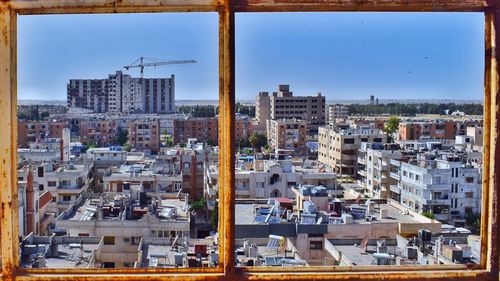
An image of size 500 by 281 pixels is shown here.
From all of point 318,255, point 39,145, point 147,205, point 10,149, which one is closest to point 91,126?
point 39,145

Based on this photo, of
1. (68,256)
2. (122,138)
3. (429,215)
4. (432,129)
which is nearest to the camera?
(68,256)

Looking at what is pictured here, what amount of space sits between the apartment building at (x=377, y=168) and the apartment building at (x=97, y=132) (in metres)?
24.2

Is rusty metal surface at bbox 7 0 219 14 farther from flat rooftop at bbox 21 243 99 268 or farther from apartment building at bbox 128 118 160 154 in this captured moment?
apartment building at bbox 128 118 160 154

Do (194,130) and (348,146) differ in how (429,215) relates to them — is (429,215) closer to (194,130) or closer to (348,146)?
(348,146)

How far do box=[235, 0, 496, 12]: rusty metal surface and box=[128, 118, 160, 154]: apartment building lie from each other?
132 feet

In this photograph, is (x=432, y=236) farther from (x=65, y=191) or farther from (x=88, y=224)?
(x=65, y=191)

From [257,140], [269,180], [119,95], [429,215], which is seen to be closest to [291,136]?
[257,140]

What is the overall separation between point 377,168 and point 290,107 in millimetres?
40394

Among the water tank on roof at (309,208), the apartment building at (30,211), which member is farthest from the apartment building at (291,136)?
the water tank on roof at (309,208)

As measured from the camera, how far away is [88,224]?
14.2 metres

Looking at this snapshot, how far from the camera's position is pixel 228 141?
5.49ft

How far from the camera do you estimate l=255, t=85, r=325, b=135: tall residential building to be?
66.6 metres

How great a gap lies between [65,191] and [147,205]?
6609 millimetres

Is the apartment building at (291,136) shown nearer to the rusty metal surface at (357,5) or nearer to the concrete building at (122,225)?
→ the concrete building at (122,225)
